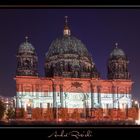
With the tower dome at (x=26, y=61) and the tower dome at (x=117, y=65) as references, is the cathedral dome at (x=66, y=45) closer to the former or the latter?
the tower dome at (x=26, y=61)

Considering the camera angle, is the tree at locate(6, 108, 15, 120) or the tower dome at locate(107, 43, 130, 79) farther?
the tower dome at locate(107, 43, 130, 79)

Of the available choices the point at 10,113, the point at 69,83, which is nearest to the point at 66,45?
the point at 69,83

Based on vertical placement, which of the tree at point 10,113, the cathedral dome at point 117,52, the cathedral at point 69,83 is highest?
the cathedral dome at point 117,52

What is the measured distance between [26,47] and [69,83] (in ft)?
2.00

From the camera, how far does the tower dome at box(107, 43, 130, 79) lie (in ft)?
18.6

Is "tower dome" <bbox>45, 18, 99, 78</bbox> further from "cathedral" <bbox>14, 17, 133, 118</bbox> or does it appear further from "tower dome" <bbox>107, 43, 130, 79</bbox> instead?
"tower dome" <bbox>107, 43, 130, 79</bbox>

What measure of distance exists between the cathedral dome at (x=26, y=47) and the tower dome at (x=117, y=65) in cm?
83

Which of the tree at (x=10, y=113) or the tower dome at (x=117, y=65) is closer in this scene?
the tree at (x=10, y=113)

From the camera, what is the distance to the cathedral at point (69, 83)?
561 cm

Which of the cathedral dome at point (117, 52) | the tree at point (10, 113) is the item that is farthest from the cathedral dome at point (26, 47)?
the cathedral dome at point (117, 52)


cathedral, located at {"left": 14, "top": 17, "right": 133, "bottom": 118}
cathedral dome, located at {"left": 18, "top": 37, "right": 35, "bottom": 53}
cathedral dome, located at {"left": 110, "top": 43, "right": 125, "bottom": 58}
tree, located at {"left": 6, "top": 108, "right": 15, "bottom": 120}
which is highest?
cathedral dome, located at {"left": 18, "top": 37, "right": 35, "bottom": 53}

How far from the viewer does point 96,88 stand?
5.66 m

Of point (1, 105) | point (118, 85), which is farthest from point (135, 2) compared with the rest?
point (1, 105)

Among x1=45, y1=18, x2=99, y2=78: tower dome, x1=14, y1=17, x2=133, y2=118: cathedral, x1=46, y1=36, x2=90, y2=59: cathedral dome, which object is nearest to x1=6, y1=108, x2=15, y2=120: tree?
x1=14, y1=17, x2=133, y2=118: cathedral
